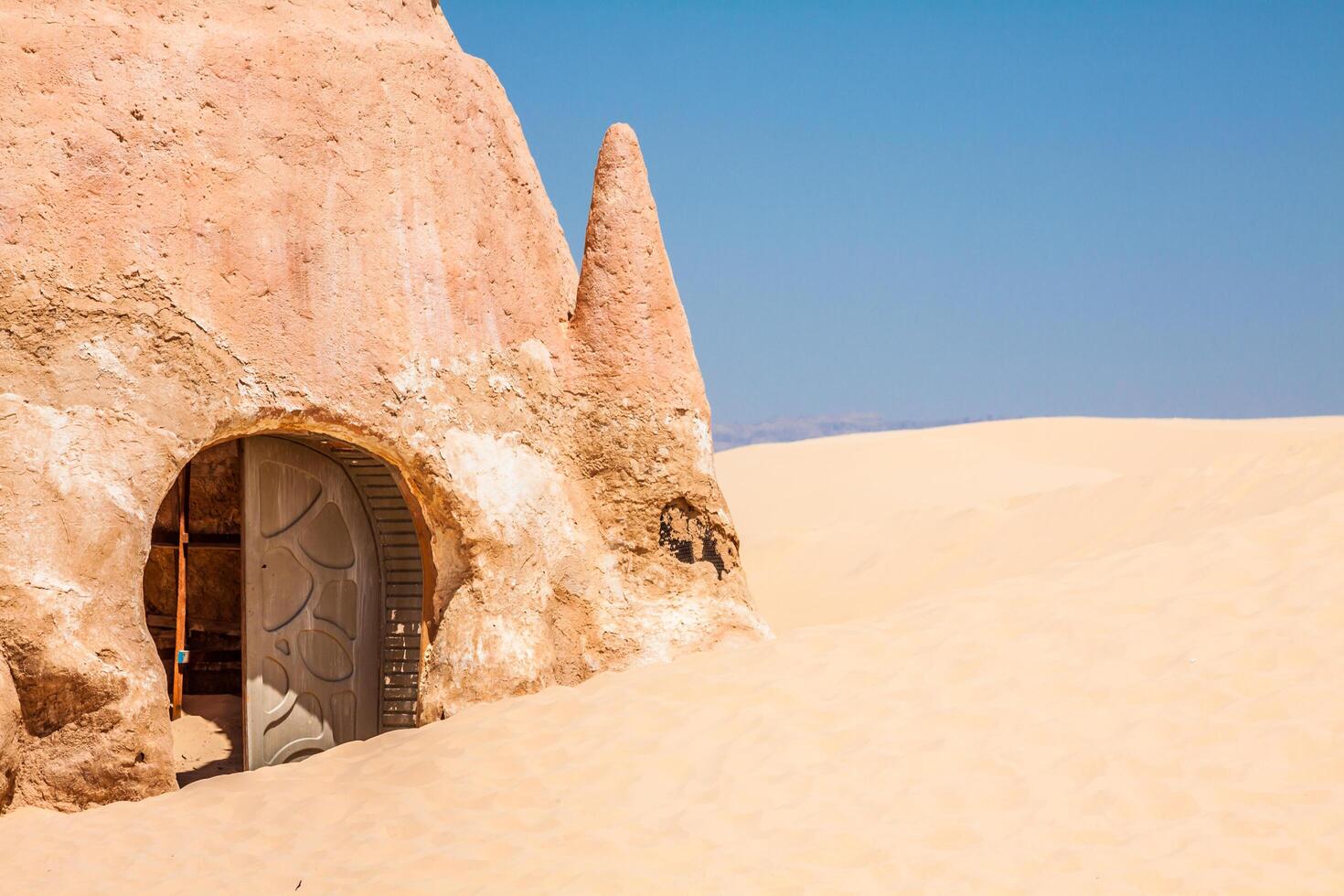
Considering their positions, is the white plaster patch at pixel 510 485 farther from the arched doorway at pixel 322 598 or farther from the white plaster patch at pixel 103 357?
the white plaster patch at pixel 103 357

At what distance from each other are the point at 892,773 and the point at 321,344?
3713mm

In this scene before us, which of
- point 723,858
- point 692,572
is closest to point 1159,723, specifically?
point 723,858

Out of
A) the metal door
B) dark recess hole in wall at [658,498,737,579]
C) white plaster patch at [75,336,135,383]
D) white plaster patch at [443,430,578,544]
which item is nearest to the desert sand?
dark recess hole in wall at [658,498,737,579]

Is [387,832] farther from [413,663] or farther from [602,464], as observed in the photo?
[602,464]

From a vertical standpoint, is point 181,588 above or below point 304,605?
above

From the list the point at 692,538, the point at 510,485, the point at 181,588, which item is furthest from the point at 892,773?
the point at 181,588

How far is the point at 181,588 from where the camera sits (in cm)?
945

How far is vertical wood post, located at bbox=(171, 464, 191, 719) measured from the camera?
9477 mm

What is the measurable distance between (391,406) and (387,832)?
7.73ft

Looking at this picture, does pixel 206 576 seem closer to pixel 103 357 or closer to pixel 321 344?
pixel 321 344

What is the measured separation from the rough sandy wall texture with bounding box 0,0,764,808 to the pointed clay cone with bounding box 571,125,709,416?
0.02m

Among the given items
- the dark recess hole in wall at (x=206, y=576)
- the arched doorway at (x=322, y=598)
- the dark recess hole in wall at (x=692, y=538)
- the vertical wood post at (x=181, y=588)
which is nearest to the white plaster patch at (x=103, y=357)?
the arched doorway at (x=322, y=598)

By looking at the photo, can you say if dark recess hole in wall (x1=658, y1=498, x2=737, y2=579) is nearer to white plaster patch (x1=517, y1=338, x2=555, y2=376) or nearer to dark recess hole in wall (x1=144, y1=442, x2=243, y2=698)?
white plaster patch (x1=517, y1=338, x2=555, y2=376)

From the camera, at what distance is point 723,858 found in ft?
18.7
